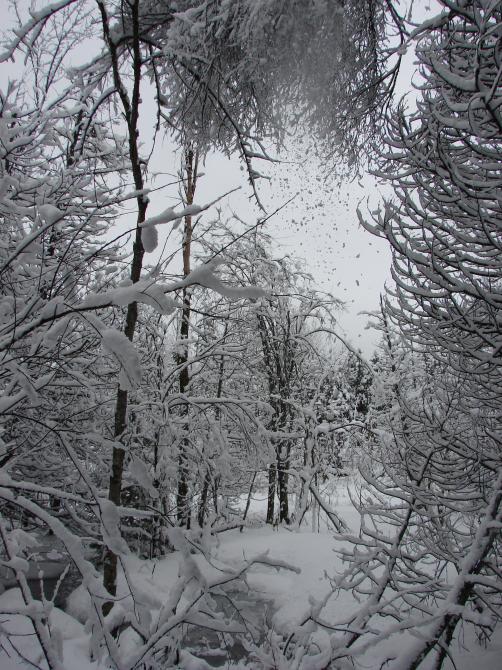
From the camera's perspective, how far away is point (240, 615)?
169 cm

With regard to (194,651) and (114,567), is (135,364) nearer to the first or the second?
(114,567)

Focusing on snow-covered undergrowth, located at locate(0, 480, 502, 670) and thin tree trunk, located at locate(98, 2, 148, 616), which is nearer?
snow-covered undergrowth, located at locate(0, 480, 502, 670)

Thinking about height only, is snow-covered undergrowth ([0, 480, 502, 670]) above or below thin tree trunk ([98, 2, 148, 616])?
below

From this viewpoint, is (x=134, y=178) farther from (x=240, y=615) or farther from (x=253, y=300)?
(x=240, y=615)

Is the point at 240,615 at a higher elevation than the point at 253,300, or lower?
lower

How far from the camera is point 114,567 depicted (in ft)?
8.41

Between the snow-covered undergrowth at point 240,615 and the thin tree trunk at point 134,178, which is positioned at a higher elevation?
the thin tree trunk at point 134,178

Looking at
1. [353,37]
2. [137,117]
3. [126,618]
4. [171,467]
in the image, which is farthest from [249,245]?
[126,618]

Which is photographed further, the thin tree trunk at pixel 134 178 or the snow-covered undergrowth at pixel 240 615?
the thin tree trunk at pixel 134 178

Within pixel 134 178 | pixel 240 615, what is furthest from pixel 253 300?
pixel 240 615

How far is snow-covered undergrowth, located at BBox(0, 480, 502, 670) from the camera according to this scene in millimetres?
1705

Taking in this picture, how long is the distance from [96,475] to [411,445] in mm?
5964

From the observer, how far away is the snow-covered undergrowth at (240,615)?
1705 millimetres

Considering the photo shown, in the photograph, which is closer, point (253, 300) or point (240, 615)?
point (240, 615)
